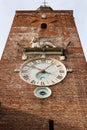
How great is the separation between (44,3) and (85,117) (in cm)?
1670

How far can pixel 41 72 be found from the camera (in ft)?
69.8

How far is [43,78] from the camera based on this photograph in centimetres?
2080

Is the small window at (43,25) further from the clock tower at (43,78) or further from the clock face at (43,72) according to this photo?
the clock face at (43,72)

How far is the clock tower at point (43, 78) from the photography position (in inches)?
711

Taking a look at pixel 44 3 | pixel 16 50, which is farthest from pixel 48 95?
pixel 44 3

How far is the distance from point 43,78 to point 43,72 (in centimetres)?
54

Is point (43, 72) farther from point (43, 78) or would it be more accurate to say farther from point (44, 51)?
point (44, 51)

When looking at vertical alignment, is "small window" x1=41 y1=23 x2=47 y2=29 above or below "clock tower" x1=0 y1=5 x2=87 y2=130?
above

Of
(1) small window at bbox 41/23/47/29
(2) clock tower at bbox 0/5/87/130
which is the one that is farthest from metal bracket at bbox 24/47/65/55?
(1) small window at bbox 41/23/47/29

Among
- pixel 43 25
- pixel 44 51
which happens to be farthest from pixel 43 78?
pixel 43 25

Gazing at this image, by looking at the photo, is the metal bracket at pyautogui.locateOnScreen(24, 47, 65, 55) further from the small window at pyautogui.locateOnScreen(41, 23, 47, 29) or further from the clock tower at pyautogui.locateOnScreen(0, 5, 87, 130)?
the small window at pyautogui.locateOnScreen(41, 23, 47, 29)

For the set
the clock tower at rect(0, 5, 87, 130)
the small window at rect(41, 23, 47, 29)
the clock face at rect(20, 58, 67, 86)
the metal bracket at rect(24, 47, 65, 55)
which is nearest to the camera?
the clock tower at rect(0, 5, 87, 130)

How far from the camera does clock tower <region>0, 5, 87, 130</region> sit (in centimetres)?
1806

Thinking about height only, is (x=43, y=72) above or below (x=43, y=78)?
above
